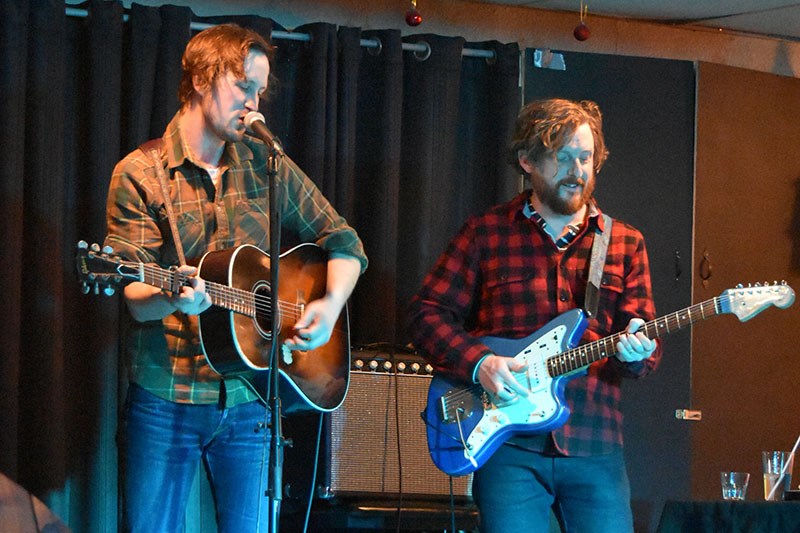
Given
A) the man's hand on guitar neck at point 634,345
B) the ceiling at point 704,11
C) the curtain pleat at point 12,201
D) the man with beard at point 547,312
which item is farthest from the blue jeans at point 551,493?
the ceiling at point 704,11

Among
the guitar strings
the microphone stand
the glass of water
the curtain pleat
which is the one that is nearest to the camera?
the microphone stand

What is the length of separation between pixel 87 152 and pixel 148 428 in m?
1.66

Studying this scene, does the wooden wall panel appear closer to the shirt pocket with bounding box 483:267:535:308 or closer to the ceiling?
the ceiling

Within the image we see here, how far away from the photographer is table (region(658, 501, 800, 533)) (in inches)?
116

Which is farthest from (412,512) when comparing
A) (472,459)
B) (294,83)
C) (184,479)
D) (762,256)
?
(762,256)

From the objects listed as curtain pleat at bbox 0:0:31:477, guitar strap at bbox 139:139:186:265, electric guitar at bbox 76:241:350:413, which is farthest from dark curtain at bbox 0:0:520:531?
guitar strap at bbox 139:139:186:265

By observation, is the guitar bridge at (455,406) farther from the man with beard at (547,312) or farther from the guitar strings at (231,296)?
the guitar strings at (231,296)

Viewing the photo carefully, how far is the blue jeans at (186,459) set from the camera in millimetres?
2994

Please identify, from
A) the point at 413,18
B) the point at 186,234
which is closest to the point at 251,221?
the point at 186,234

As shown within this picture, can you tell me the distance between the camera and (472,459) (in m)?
3.24

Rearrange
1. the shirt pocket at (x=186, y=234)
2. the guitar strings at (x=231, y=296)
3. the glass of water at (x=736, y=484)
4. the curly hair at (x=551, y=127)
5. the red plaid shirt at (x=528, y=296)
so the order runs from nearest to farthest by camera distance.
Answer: the guitar strings at (x=231, y=296)
the shirt pocket at (x=186, y=234)
the red plaid shirt at (x=528, y=296)
the curly hair at (x=551, y=127)
the glass of water at (x=736, y=484)

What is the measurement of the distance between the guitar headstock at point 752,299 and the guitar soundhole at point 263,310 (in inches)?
50.4

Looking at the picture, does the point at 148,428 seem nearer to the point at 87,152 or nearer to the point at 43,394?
the point at 43,394

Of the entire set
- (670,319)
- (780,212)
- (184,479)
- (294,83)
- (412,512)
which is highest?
(294,83)
